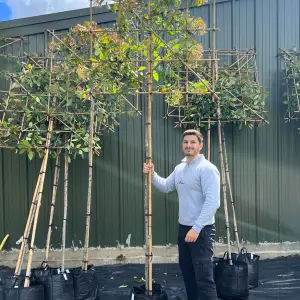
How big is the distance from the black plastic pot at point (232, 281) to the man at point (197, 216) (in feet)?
1.92

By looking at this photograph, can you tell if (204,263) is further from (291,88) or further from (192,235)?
(291,88)

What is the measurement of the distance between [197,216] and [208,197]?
9.7 inches

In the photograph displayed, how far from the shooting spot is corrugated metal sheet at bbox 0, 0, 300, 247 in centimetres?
538

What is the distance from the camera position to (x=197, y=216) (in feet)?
11.3

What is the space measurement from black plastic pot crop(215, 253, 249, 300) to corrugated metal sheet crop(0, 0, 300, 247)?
137cm

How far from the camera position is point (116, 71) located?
3.41 m

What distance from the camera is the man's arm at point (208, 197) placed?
3266 mm

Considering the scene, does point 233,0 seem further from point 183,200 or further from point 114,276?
point 114,276

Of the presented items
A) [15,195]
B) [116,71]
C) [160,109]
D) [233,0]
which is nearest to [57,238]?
[15,195]

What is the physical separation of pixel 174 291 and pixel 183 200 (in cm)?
143

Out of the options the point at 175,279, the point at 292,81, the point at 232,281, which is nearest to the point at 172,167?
the point at 175,279

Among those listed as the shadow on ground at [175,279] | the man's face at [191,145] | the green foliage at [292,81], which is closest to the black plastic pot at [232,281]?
the shadow on ground at [175,279]

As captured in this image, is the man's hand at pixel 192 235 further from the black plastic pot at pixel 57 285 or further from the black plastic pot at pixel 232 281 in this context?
the black plastic pot at pixel 57 285

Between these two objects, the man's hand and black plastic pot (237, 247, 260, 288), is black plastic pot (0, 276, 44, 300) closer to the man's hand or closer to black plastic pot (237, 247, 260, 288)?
the man's hand
